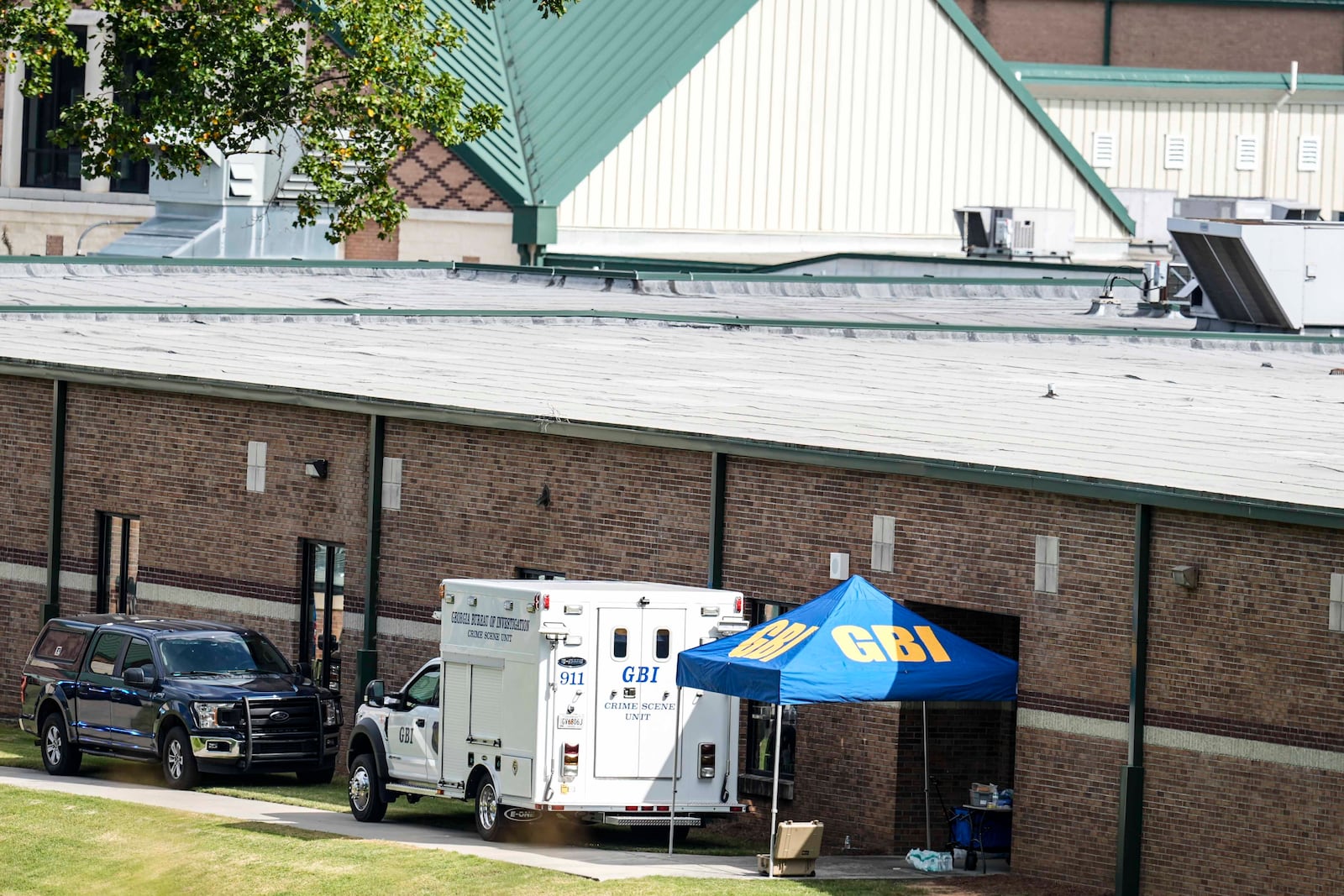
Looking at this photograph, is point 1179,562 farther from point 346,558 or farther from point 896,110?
point 896,110

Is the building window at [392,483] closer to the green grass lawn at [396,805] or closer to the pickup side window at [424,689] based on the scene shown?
the green grass lawn at [396,805]

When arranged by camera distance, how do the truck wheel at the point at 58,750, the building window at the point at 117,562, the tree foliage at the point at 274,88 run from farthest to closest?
1. the tree foliage at the point at 274,88
2. the building window at the point at 117,562
3. the truck wheel at the point at 58,750

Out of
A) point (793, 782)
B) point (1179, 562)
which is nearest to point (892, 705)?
point (793, 782)

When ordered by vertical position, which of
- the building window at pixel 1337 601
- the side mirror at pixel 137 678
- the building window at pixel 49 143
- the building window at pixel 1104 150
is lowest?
the side mirror at pixel 137 678

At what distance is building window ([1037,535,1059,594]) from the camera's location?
22125 mm

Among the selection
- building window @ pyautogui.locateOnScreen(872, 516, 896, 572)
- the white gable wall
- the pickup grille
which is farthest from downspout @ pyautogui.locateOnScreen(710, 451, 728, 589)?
the white gable wall

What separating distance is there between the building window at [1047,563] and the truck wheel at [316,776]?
858 cm

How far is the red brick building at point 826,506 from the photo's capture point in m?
20.9

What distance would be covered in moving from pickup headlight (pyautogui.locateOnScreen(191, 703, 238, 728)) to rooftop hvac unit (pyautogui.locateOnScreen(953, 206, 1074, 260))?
31.4 m

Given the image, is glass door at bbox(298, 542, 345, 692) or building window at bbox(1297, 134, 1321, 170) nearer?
glass door at bbox(298, 542, 345, 692)

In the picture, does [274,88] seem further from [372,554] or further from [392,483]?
[372,554]

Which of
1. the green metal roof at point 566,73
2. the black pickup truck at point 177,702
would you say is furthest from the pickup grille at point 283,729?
the green metal roof at point 566,73

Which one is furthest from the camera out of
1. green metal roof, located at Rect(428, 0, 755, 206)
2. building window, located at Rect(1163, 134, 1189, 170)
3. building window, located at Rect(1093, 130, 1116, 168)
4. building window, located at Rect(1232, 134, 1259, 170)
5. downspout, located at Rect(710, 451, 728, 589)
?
building window, located at Rect(1232, 134, 1259, 170)

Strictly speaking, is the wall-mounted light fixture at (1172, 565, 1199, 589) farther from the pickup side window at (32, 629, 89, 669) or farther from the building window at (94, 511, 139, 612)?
the building window at (94, 511, 139, 612)
